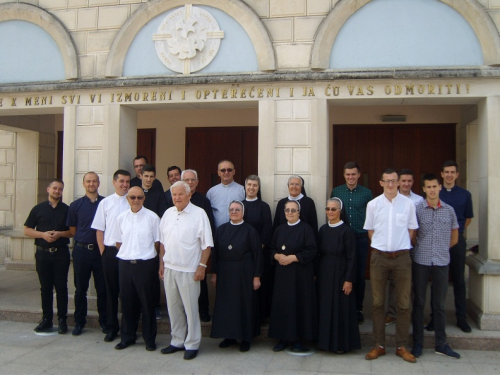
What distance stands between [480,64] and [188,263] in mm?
4394

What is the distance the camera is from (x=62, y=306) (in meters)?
6.21

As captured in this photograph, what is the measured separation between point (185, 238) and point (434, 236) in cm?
276

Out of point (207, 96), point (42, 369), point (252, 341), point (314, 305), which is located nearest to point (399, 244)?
point (314, 305)

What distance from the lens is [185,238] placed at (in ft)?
17.4

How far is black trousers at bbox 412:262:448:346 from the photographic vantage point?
5.34 m

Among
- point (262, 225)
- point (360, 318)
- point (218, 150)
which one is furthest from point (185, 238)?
point (218, 150)

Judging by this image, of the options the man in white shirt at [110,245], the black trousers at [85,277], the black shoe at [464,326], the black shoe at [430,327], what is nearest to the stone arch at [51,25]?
the man in white shirt at [110,245]

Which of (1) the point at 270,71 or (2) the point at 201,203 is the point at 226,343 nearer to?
(2) the point at 201,203

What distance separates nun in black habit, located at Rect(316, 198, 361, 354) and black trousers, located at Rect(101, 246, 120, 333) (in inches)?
97.9

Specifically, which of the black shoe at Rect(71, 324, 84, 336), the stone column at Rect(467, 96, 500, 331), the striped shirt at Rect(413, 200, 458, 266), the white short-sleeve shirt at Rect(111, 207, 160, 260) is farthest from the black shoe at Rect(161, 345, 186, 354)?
the stone column at Rect(467, 96, 500, 331)

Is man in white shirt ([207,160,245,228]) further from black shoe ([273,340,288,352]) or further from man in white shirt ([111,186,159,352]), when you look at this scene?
black shoe ([273,340,288,352])

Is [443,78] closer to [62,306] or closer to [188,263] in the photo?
[188,263]

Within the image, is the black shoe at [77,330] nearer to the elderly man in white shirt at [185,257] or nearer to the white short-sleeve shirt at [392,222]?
the elderly man in white shirt at [185,257]

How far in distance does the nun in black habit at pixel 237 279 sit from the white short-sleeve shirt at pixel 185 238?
28 cm
